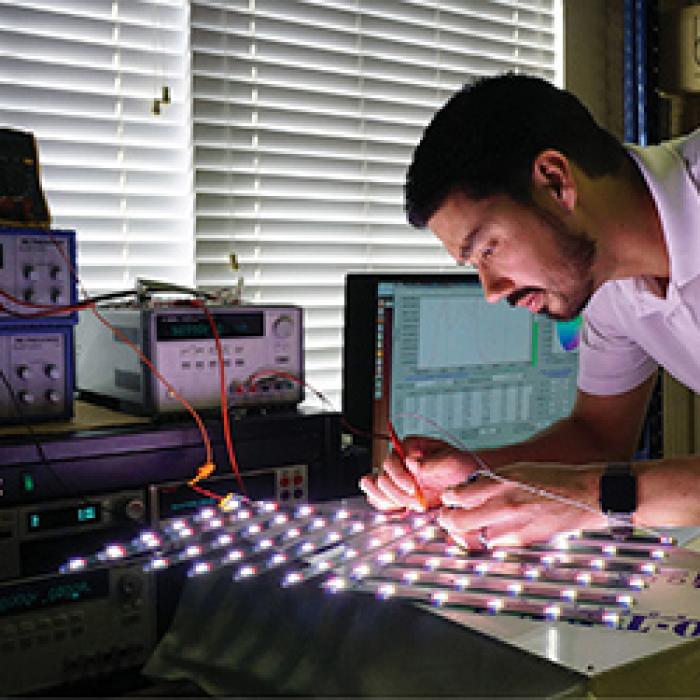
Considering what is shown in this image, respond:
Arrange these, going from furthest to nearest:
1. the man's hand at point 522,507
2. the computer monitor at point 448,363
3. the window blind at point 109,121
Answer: the window blind at point 109,121
the computer monitor at point 448,363
the man's hand at point 522,507

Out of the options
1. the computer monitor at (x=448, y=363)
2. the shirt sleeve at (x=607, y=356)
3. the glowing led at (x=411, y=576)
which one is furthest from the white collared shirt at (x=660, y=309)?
the glowing led at (x=411, y=576)

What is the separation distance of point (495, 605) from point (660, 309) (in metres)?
0.76

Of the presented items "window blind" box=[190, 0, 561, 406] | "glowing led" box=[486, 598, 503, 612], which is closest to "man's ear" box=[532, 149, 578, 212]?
"glowing led" box=[486, 598, 503, 612]

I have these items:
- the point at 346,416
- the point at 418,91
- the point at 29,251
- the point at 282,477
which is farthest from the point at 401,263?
the point at 29,251

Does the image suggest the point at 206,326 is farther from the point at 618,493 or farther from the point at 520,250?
the point at 618,493

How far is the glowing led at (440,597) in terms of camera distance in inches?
29.4

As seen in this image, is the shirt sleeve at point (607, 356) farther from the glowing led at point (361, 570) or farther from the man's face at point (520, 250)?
the glowing led at point (361, 570)

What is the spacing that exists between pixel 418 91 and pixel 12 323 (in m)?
1.44

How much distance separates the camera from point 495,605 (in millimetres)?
743

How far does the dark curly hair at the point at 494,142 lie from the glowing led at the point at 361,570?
0.51 metres

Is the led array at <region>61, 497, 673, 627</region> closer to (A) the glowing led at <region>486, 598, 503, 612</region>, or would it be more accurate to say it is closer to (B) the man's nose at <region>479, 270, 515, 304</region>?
(A) the glowing led at <region>486, 598, 503, 612</region>

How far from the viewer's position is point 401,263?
7.50ft

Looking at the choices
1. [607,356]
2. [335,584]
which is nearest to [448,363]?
[607,356]

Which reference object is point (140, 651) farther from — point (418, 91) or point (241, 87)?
point (418, 91)
